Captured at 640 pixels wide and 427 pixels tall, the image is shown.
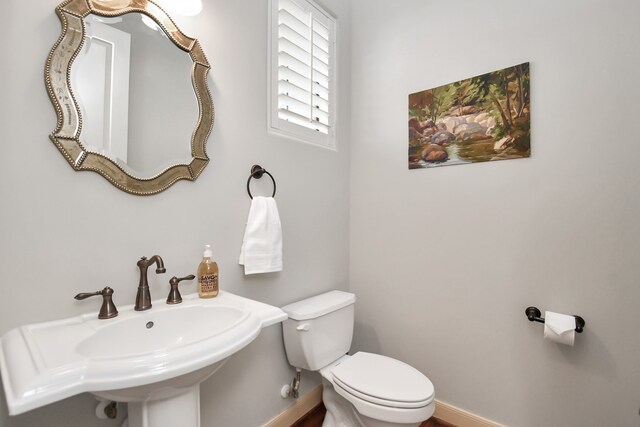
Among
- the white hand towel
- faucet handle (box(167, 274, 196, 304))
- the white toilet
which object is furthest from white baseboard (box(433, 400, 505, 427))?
faucet handle (box(167, 274, 196, 304))

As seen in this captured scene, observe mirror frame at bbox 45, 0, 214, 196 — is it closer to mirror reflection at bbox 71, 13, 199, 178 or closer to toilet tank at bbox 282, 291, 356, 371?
mirror reflection at bbox 71, 13, 199, 178

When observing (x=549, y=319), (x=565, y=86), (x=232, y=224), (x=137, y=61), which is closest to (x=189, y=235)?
(x=232, y=224)

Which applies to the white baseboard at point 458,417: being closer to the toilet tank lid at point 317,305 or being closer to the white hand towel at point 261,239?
the toilet tank lid at point 317,305

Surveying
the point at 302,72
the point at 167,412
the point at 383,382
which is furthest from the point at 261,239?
the point at 302,72

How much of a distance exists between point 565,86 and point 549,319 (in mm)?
1036

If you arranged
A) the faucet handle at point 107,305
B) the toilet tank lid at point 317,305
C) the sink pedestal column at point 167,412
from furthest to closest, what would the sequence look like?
the toilet tank lid at point 317,305 → the faucet handle at point 107,305 → the sink pedestal column at point 167,412

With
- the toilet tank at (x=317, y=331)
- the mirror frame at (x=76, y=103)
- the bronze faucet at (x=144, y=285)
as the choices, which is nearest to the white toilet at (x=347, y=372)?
the toilet tank at (x=317, y=331)

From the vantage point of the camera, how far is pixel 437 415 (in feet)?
5.40

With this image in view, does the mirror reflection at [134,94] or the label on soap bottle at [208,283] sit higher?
the mirror reflection at [134,94]

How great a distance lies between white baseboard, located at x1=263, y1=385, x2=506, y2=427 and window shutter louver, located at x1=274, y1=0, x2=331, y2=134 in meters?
1.56

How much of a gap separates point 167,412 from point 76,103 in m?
0.95

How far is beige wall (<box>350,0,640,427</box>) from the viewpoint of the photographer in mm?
1217

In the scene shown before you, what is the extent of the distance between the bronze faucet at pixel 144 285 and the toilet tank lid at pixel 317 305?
0.66m

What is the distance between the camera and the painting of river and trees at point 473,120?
1.42 metres
